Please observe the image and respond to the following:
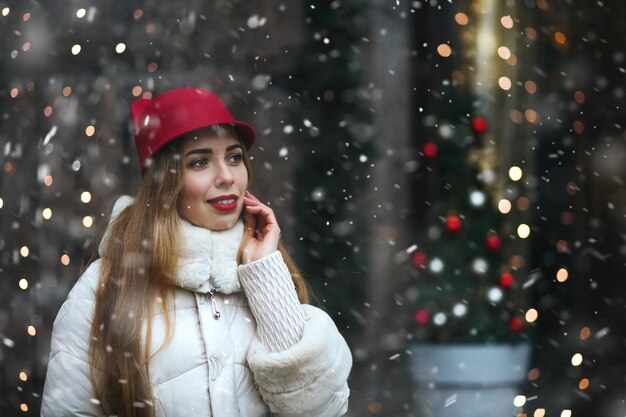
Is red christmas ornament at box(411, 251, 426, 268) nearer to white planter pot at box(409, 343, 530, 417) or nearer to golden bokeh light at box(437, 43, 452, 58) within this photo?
white planter pot at box(409, 343, 530, 417)

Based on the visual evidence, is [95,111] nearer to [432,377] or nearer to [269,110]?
[269,110]

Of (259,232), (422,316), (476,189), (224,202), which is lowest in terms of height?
(422,316)

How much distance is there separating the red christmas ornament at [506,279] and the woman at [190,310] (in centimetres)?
237

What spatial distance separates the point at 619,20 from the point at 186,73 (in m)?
2.31

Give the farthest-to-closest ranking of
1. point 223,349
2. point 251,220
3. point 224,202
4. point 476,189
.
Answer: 1. point 476,189
2. point 251,220
3. point 224,202
4. point 223,349

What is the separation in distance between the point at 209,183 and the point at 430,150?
8.19 feet

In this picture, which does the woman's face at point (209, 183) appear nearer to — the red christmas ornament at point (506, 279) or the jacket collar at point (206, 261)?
the jacket collar at point (206, 261)

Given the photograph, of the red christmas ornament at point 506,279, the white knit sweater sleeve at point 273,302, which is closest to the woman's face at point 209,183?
the white knit sweater sleeve at point 273,302

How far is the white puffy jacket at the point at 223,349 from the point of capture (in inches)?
94.0

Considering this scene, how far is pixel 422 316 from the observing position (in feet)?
15.8

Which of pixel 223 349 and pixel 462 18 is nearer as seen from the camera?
pixel 223 349

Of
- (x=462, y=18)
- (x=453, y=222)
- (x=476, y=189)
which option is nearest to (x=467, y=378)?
(x=453, y=222)

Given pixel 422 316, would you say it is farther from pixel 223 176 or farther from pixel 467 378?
pixel 223 176

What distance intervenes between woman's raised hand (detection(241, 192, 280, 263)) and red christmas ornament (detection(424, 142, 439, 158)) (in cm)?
230
